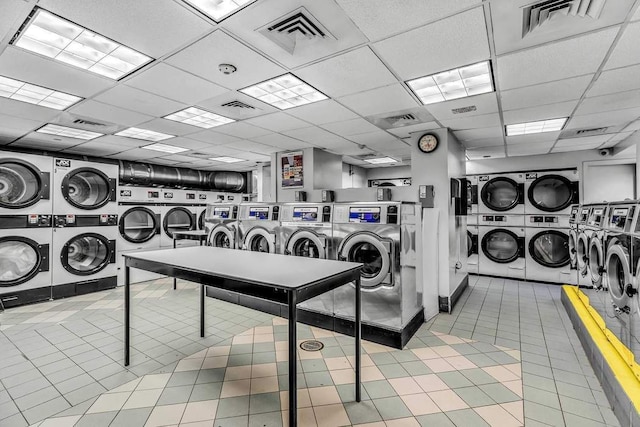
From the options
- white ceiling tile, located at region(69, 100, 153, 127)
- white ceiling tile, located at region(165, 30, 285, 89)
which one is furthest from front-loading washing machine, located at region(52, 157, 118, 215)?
white ceiling tile, located at region(165, 30, 285, 89)

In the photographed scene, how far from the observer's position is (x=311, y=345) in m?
3.16

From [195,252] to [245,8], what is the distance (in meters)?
2.22

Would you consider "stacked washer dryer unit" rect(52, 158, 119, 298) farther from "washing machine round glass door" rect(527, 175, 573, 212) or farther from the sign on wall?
"washing machine round glass door" rect(527, 175, 573, 212)

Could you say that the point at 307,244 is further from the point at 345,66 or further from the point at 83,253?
the point at 83,253

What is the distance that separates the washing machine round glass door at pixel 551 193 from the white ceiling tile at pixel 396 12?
5687 mm

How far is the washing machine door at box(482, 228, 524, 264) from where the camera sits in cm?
629

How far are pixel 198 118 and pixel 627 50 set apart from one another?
173 inches

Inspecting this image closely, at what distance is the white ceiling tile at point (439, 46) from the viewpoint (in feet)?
6.51

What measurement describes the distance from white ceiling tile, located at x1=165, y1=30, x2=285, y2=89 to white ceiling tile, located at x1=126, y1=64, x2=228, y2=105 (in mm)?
126

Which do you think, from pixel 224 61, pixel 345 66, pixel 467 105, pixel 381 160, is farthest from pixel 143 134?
pixel 381 160

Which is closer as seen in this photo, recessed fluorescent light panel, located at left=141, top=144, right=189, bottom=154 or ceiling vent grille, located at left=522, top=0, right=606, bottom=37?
ceiling vent grille, located at left=522, top=0, right=606, bottom=37

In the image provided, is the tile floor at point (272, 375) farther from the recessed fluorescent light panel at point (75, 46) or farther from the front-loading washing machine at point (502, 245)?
the recessed fluorescent light panel at point (75, 46)

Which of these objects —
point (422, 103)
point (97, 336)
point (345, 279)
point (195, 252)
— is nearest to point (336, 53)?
point (422, 103)

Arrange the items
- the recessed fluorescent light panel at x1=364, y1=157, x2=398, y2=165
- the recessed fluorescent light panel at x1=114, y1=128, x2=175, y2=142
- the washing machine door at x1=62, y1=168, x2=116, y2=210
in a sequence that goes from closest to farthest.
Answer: the recessed fluorescent light panel at x1=114, y1=128, x2=175, y2=142, the washing machine door at x1=62, y1=168, x2=116, y2=210, the recessed fluorescent light panel at x1=364, y1=157, x2=398, y2=165
